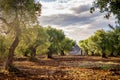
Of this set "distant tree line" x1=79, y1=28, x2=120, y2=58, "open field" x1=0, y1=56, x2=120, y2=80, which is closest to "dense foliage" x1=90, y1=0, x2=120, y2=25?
"open field" x1=0, y1=56, x2=120, y2=80

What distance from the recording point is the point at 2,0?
32875 millimetres

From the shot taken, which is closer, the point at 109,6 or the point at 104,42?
the point at 109,6

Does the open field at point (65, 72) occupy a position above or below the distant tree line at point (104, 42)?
below

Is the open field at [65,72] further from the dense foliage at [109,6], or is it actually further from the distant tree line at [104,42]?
the distant tree line at [104,42]

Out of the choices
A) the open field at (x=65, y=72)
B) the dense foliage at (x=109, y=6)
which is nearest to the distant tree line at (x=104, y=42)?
the open field at (x=65, y=72)

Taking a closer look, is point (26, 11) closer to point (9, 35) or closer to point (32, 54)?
point (9, 35)

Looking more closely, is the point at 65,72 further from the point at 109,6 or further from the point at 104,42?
the point at 104,42

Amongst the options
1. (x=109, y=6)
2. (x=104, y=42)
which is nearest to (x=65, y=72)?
(x=109, y=6)

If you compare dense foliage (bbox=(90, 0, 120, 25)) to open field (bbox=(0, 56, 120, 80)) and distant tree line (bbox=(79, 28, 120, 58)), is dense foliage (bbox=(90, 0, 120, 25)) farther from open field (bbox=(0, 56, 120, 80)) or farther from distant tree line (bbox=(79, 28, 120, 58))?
distant tree line (bbox=(79, 28, 120, 58))

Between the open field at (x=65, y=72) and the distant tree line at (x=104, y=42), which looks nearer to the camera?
the open field at (x=65, y=72)

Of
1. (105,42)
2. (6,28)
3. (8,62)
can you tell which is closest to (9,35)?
(6,28)

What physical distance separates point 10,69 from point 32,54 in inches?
1644

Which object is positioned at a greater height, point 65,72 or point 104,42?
point 104,42

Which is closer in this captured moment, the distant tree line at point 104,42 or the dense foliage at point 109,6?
the dense foliage at point 109,6
